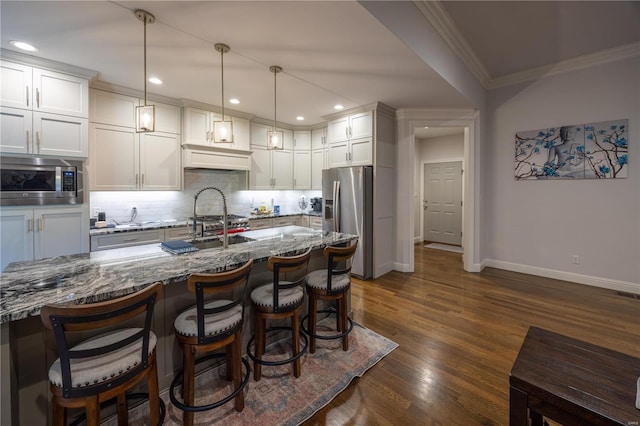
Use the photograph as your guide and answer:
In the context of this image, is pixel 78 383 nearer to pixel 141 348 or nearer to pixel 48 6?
pixel 141 348

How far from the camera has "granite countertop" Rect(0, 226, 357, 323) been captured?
1.21 meters

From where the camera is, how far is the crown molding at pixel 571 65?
138 inches

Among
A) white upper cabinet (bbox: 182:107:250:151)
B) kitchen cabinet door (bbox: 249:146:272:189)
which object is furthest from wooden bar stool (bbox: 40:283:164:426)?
kitchen cabinet door (bbox: 249:146:272:189)

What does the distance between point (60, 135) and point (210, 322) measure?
9.49ft

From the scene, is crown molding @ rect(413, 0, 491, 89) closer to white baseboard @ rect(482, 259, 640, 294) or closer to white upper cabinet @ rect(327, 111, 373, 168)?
white upper cabinet @ rect(327, 111, 373, 168)

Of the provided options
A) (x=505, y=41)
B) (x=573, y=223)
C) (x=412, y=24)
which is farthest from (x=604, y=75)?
(x=412, y=24)

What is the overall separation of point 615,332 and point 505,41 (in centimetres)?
356

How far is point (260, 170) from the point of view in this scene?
5051 millimetres

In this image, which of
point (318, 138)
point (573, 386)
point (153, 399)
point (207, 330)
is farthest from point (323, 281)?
point (318, 138)

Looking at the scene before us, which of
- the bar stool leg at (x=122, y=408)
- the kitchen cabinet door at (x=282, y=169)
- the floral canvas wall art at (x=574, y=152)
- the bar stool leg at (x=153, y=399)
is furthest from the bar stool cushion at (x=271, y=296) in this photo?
the floral canvas wall art at (x=574, y=152)

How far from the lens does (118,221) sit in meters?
3.72

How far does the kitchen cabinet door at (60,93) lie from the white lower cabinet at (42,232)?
106 cm

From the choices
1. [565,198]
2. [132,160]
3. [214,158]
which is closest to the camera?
[132,160]

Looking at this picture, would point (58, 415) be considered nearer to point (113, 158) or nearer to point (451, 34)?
point (113, 158)
